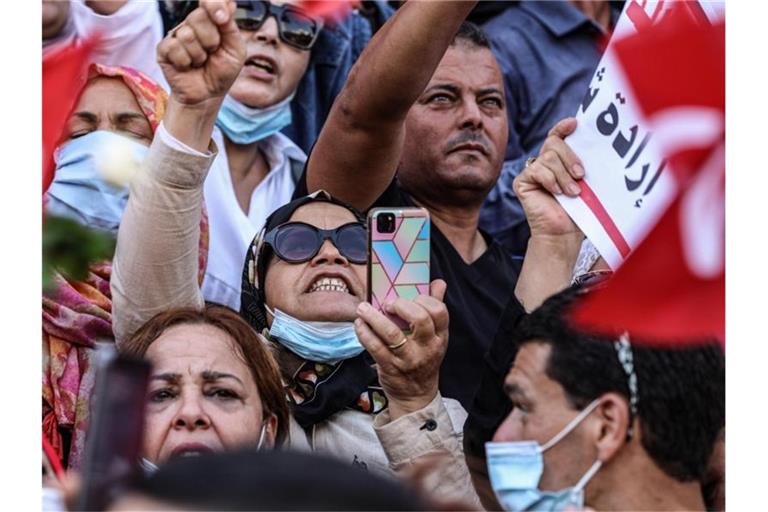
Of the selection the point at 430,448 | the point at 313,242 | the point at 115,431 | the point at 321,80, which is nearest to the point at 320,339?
the point at 313,242

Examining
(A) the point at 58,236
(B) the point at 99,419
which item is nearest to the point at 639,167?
(A) the point at 58,236

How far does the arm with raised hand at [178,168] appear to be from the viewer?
3369 mm

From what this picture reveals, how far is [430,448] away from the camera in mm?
3410

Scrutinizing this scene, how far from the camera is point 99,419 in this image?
194 centimetres

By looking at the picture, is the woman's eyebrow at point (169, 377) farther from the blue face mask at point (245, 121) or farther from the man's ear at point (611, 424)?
the blue face mask at point (245, 121)

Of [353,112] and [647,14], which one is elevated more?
[647,14]

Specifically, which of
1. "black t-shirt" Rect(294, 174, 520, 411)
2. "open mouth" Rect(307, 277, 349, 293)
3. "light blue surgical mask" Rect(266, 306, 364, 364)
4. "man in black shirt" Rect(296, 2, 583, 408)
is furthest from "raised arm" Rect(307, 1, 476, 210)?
"light blue surgical mask" Rect(266, 306, 364, 364)

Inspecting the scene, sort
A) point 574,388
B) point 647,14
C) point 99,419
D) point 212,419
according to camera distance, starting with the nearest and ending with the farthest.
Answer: point 99,419, point 574,388, point 212,419, point 647,14

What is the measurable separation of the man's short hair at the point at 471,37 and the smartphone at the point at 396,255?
40.5 inches

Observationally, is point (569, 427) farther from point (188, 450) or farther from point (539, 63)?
point (539, 63)

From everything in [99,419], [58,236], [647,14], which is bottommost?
[58,236]

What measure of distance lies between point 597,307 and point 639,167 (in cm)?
49

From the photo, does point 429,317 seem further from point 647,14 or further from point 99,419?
point 99,419

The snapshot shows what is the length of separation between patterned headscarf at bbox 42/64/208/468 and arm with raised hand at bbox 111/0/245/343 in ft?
0.96
